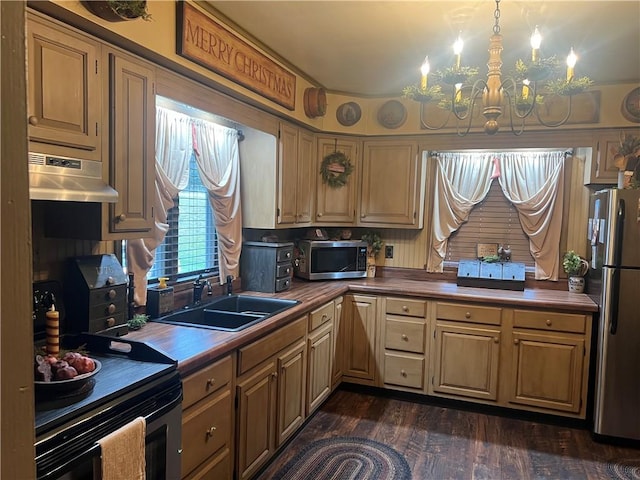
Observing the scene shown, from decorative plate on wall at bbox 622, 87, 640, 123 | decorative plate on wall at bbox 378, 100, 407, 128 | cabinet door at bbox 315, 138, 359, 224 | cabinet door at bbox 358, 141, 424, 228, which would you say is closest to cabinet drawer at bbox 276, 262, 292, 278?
cabinet door at bbox 315, 138, 359, 224

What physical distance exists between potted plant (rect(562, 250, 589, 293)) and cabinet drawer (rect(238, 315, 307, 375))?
220cm

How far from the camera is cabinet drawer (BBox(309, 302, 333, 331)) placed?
3.12 m

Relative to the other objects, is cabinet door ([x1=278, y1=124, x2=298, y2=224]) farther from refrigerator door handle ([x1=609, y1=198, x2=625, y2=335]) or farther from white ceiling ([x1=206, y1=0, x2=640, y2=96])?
refrigerator door handle ([x1=609, y1=198, x2=625, y2=335])

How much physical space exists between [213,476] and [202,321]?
927 millimetres

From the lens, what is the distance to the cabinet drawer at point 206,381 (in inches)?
73.6

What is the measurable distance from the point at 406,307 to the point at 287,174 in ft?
4.59

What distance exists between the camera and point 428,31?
2.65 m

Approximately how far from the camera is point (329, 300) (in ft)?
11.2

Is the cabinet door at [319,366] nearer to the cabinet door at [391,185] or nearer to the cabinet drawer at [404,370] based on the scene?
the cabinet drawer at [404,370]

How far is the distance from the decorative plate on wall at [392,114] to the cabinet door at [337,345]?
1585 millimetres

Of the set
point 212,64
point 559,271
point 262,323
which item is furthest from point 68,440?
point 559,271

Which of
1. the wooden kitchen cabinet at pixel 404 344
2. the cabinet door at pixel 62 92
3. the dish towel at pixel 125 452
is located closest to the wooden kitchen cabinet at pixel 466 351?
the wooden kitchen cabinet at pixel 404 344

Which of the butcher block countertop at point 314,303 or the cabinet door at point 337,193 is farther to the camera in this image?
the cabinet door at point 337,193

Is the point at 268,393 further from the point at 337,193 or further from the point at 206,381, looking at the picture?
the point at 337,193
